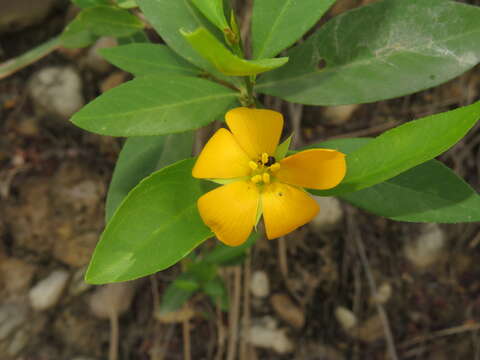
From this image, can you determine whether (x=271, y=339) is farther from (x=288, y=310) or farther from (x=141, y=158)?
(x=141, y=158)

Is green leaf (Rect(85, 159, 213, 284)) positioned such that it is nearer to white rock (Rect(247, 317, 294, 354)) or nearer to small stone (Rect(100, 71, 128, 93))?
small stone (Rect(100, 71, 128, 93))

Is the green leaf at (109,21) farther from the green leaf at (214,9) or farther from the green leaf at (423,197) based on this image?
the green leaf at (423,197)

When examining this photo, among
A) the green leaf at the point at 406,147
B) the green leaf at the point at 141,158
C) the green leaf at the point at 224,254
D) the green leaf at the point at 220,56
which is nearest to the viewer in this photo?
the green leaf at the point at 220,56

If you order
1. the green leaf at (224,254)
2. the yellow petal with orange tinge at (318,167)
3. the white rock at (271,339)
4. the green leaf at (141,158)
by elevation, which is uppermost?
the yellow petal with orange tinge at (318,167)

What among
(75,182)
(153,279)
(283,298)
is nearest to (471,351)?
(283,298)

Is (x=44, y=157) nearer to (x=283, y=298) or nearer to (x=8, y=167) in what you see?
(x=8, y=167)

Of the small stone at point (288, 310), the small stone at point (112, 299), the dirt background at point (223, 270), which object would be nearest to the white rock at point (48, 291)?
the dirt background at point (223, 270)
